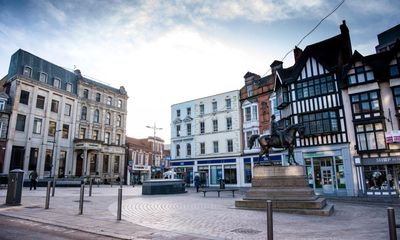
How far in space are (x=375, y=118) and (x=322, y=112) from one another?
4305 mm

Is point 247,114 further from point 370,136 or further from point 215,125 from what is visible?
point 370,136

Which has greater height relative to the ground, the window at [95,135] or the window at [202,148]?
the window at [95,135]

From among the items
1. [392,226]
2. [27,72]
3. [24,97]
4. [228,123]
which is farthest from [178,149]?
[392,226]

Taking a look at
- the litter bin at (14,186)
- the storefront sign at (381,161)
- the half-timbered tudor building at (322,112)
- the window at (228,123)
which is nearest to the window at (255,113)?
the window at (228,123)

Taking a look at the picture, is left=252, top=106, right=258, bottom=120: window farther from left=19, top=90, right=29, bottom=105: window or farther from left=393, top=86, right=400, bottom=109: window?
left=19, top=90, right=29, bottom=105: window

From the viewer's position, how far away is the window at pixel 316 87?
2498cm

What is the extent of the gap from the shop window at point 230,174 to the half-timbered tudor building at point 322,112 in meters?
10.1

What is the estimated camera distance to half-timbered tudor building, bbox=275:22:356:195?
941 inches

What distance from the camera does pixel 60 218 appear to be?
26.3ft

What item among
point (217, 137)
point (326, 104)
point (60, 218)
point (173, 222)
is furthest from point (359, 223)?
point (217, 137)

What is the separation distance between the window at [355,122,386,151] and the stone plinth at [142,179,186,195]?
15942mm

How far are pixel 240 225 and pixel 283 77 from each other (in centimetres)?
2434

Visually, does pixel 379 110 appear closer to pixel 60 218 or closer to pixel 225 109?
pixel 225 109

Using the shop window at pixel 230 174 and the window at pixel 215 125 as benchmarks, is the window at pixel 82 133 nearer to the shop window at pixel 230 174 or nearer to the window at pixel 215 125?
the window at pixel 215 125
